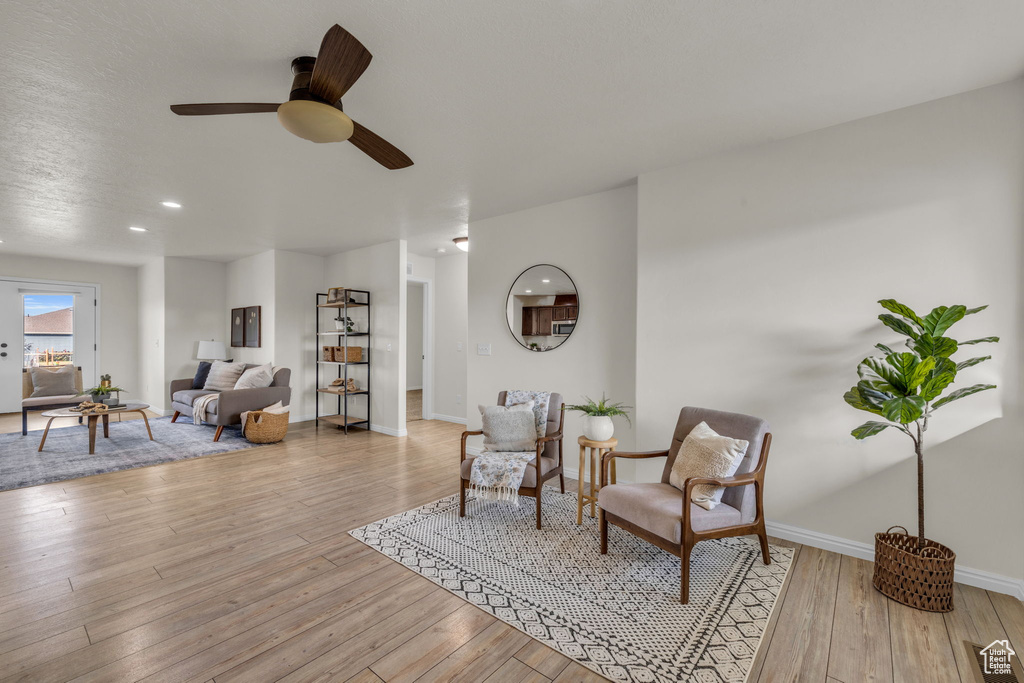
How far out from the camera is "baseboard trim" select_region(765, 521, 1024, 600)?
2232 mm

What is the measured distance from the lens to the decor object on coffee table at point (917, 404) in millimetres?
2084

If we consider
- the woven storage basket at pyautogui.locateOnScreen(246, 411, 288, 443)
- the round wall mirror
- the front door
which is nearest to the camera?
the round wall mirror

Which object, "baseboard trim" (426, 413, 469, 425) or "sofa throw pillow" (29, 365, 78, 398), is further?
"baseboard trim" (426, 413, 469, 425)

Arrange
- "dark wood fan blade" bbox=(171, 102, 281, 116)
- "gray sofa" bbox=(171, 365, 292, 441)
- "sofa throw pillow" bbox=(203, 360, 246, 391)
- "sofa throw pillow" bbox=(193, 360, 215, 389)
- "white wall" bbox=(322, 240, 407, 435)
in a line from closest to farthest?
"dark wood fan blade" bbox=(171, 102, 281, 116) < "gray sofa" bbox=(171, 365, 292, 441) < "white wall" bbox=(322, 240, 407, 435) < "sofa throw pillow" bbox=(203, 360, 246, 391) < "sofa throw pillow" bbox=(193, 360, 215, 389)

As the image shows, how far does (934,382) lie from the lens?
209 centimetres

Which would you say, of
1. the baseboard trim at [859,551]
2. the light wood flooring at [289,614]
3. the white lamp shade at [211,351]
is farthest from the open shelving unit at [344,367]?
the baseboard trim at [859,551]

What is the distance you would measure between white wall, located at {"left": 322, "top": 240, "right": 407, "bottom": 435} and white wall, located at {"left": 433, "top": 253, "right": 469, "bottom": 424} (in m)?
0.99

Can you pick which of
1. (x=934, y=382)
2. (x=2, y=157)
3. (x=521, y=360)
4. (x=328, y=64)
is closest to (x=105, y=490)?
(x=2, y=157)

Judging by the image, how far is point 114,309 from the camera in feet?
25.7

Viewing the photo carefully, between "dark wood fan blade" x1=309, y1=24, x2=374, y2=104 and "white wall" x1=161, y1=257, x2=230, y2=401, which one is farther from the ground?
"dark wood fan blade" x1=309, y1=24, x2=374, y2=104

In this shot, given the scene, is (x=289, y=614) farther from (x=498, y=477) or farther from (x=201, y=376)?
(x=201, y=376)

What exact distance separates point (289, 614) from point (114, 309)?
8488 mm

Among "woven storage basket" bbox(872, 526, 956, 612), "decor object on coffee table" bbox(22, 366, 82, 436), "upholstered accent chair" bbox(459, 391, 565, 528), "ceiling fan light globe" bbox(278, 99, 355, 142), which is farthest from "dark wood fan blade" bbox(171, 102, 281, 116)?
"decor object on coffee table" bbox(22, 366, 82, 436)

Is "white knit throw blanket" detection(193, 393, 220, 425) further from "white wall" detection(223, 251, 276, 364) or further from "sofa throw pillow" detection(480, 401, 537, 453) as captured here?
"sofa throw pillow" detection(480, 401, 537, 453)
